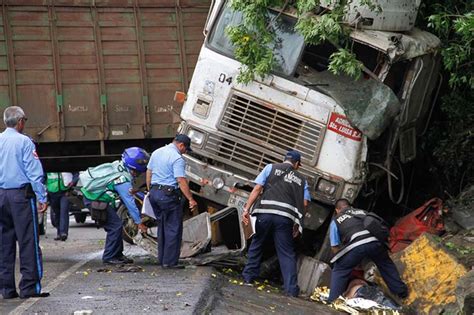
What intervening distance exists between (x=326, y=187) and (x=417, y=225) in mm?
1708

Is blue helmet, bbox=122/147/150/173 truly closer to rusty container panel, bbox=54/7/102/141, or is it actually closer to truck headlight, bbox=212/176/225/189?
truck headlight, bbox=212/176/225/189

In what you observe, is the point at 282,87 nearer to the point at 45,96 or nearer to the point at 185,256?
the point at 185,256

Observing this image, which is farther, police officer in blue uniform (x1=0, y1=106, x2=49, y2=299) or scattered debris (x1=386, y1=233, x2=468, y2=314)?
scattered debris (x1=386, y1=233, x2=468, y2=314)

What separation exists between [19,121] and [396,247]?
5292 millimetres

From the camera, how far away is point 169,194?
35.1 ft

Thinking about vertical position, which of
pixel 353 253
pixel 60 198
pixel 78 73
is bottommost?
pixel 60 198

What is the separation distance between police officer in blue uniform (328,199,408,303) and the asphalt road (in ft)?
1.27

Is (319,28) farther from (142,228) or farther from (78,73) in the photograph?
(78,73)

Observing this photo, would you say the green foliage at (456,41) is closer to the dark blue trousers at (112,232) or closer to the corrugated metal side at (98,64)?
the dark blue trousers at (112,232)

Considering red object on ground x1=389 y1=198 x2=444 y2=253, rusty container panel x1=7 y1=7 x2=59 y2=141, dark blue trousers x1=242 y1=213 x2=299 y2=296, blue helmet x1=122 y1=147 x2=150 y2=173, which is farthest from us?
rusty container panel x1=7 y1=7 x2=59 y2=141

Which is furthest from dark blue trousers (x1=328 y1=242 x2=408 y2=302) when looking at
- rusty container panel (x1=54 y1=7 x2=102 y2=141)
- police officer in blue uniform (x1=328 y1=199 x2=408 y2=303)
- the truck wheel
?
the truck wheel

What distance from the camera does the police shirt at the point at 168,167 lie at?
10.7m

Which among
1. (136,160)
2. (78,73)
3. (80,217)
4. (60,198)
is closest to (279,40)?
(136,160)

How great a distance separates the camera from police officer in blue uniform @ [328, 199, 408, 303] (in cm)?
991
